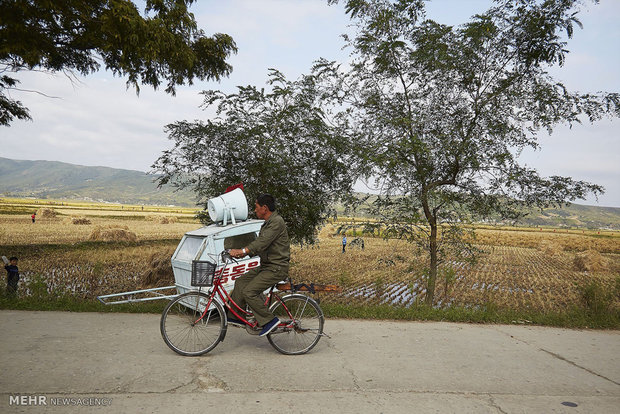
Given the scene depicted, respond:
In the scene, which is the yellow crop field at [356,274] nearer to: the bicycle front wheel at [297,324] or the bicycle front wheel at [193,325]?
the bicycle front wheel at [193,325]

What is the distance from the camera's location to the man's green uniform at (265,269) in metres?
5.02

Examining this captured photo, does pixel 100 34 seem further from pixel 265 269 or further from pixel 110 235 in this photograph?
pixel 110 235

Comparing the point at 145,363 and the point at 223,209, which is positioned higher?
the point at 223,209

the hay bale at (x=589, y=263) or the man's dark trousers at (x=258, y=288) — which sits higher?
the man's dark trousers at (x=258, y=288)

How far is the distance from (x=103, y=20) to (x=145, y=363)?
636cm

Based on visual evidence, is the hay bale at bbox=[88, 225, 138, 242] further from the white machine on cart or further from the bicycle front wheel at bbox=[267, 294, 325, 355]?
the bicycle front wheel at bbox=[267, 294, 325, 355]

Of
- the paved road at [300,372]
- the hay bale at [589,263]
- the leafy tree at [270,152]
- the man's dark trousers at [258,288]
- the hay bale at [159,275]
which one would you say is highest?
the leafy tree at [270,152]

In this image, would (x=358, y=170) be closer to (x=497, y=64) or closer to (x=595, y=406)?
(x=497, y=64)

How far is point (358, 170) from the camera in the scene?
10.1m

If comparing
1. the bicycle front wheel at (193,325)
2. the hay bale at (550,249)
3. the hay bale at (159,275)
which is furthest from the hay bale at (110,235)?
the hay bale at (550,249)

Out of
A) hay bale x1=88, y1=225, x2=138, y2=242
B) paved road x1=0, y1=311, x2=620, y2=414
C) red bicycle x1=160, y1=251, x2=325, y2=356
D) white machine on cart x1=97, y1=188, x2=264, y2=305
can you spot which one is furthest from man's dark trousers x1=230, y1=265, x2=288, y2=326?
hay bale x1=88, y1=225, x2=138, y2=242

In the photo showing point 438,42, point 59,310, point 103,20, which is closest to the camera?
point 59,310

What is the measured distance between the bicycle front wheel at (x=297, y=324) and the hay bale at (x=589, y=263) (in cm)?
2785

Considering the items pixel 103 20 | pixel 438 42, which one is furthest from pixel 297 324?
pixel 438 42
